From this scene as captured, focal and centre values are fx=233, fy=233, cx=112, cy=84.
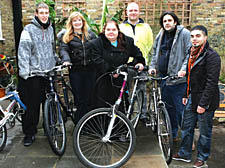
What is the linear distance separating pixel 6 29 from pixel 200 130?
9.82m

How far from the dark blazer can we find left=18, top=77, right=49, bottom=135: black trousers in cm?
204

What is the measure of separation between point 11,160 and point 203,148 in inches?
96.2

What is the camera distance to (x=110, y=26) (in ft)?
9.59

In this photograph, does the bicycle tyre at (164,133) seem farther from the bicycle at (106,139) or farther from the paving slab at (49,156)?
the bicycle at (106,139)

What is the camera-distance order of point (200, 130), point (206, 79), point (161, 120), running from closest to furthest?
1. point (206, 79)
2. point (200, 130)
3. point (161, 120)

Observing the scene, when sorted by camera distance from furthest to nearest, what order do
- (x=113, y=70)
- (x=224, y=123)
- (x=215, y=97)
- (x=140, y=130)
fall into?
(x=224, y=123) → (x=140, y=130) → (x=113, y=70) → (x=215, y=97)

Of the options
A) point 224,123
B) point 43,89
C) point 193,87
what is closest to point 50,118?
point 43,89

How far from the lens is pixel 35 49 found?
3.12 metres

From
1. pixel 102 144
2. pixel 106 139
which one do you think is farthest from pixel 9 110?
pixel 106 139

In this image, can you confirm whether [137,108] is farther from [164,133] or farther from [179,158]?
[179,158]

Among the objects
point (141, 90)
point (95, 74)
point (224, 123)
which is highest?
point (95, 74)

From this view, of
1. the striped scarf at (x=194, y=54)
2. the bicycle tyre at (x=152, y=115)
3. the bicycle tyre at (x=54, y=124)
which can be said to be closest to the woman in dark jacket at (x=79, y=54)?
the bicycle tyre at (x=54, y=124)

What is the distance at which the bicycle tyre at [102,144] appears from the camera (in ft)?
8.46

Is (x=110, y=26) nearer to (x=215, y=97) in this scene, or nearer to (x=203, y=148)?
(x=215, y=97)
